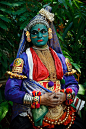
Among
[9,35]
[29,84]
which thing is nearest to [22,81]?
[29,84]

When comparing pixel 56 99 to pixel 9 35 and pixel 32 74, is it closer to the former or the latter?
pixel 32 74

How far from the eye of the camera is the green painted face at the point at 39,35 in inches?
60.6

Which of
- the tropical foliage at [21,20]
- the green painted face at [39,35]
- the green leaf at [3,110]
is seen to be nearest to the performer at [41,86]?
the green painted face at [39,35]

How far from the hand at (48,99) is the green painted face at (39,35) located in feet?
1.79

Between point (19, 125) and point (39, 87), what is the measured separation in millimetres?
419

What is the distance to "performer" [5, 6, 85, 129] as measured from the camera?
1.35 m

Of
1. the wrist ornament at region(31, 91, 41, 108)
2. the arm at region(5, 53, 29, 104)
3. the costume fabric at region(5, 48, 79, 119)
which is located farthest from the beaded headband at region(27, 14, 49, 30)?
the wrist ornament at region(31, 91, 41, 108)

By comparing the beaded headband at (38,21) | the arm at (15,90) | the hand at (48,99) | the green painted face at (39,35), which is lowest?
the hand at (48,99)

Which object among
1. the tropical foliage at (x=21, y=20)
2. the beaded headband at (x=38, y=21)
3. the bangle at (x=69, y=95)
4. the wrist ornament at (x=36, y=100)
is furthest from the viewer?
the tropical foliage at (x=21, y=20)

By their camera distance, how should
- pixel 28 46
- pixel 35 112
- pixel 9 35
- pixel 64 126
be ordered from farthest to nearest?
1. pixel 9 35
2. pixel 28 46
3. pixel 64 126
4. pixel 35 112

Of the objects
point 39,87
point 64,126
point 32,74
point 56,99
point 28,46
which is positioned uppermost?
point 28,46

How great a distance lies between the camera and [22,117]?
4.77 ft

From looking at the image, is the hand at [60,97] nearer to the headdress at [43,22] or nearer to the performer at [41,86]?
the performer at [41,86]

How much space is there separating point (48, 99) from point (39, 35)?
660 mm
